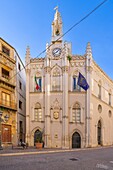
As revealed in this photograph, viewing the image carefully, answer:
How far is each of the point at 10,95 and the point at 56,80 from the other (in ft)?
24.4

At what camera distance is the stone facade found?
→ 135 feet

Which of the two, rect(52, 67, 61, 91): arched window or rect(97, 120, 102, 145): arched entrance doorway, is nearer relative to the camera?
rect(52, 67, 61, 91): arched window

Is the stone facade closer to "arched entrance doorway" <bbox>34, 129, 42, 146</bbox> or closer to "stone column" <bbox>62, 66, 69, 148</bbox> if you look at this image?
"stone column" <bbox>62, 66, 69, 148</bbox>

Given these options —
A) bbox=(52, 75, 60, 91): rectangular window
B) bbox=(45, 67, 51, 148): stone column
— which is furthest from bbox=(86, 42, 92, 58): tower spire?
bbox=(45, 67, 51, 148): stone column

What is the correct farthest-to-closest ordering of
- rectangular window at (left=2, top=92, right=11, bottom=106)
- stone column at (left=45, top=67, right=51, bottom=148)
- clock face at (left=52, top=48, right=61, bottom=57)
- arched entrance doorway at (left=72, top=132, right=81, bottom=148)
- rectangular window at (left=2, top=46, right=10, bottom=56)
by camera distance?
1. clock face at (left=52, top=48, right=61, bottom=57)
2. arched entrance doorway at (left=72, top=132, right=81, bottom=148)
3. stone column at (left=45, top=67, right=51, bottom=148)
4. rectangular window at (left=2, top=46, right=10, bottom=56)
5. rectangular window at (left=2, top=92, right=11, bottom=106)

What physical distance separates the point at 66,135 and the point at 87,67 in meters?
10.7

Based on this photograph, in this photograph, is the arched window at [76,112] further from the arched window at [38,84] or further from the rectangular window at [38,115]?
the arched window at [38,84]

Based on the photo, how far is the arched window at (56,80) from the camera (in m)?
42.4

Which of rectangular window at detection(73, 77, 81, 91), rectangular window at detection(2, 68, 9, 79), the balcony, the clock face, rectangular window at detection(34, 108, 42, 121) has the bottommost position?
rectangular window at detection(34, 108, 42, 121)

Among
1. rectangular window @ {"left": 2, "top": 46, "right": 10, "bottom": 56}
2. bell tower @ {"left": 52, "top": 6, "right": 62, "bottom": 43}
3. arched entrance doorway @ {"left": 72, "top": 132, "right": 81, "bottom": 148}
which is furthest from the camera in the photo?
bell tower @ {"left": 52, "top": 6, "right": 62, "bottom": 43}

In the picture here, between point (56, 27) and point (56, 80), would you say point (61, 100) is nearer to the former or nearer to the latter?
point (56, 80)

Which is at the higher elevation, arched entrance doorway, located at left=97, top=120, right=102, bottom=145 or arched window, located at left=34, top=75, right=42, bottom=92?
arched window, located at left=34, top=75, right=42, bottom=92

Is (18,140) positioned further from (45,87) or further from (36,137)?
(45,87)

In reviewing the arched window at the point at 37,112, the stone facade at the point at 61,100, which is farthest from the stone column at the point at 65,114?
the arched window at the point at 37,112
